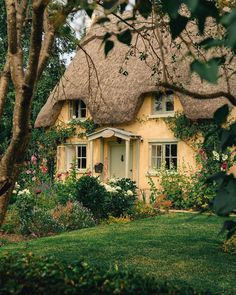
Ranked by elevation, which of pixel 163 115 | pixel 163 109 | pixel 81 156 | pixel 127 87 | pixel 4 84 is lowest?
pixel 4 84

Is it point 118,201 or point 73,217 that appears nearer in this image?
point 73,217

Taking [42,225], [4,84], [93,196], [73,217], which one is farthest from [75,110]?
[4,84]

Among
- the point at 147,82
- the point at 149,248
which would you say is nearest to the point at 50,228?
the point at 149,248

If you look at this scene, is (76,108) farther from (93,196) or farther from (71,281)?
(71,281)

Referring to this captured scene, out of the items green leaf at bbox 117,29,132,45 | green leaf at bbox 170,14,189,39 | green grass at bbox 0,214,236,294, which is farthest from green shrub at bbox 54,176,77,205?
green leaf at bbox 170,14,189,39

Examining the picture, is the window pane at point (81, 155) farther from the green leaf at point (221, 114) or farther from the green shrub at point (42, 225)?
the green leaf at point (221, 114)

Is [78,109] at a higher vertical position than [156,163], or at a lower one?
higher

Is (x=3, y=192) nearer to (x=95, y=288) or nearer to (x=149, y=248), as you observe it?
(x=95, y=288)

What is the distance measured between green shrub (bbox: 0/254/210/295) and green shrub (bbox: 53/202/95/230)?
708 cm

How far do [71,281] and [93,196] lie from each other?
8.70 metres

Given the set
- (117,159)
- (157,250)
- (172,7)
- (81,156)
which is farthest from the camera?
(81,156)

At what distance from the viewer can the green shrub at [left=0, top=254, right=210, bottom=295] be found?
12.5ft

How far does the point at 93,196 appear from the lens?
12.7 m

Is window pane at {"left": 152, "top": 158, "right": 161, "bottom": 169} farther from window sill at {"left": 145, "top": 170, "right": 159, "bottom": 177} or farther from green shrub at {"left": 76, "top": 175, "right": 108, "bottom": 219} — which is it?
green shrub at {"left": 76, "top": 175, "right": 108, "bottom": 219}
